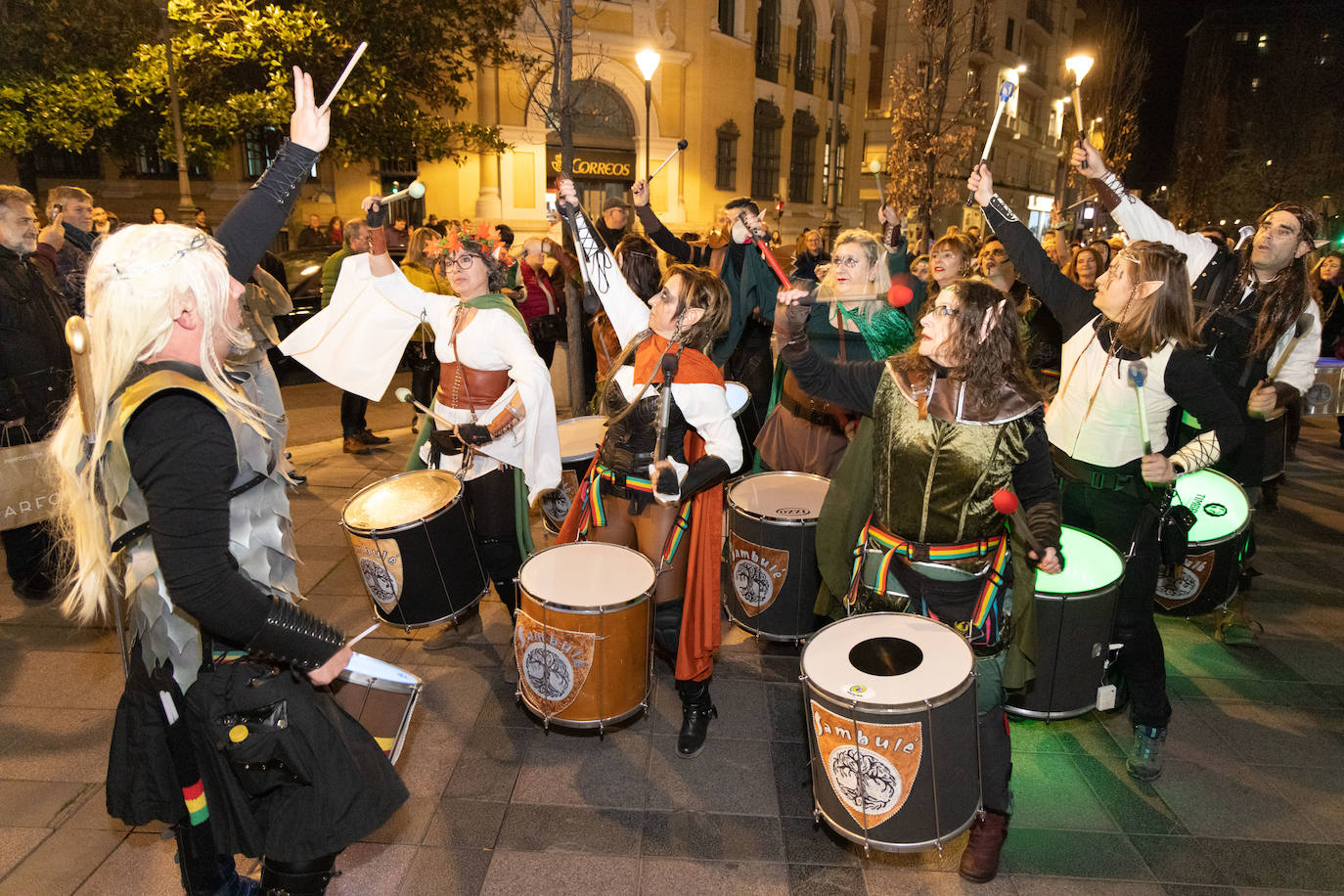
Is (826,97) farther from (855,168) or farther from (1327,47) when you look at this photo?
(1327,47)

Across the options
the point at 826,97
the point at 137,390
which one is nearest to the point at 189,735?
the point at 137,390

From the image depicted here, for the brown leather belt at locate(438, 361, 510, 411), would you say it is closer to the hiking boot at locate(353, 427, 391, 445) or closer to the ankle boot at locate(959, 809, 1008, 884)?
the ankle boot at locate(959, 809, 1008, 884)

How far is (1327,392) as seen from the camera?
18.6 ft

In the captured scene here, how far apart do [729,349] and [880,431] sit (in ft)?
9.08

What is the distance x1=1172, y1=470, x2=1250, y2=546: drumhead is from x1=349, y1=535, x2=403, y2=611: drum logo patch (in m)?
3.77

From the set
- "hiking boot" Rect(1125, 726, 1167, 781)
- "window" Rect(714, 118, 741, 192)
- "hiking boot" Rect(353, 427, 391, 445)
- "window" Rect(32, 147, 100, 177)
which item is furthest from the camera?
"window" Rect(714, 118, 741, 192)

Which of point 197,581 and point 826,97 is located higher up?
point 826,97

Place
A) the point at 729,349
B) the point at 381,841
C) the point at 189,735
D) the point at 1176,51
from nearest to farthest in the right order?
1. the point at 189,735
2. the point at 381,841
3. the point at 729,349
4. the point at 1176,51

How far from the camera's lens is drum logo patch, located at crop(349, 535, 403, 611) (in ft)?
11.9

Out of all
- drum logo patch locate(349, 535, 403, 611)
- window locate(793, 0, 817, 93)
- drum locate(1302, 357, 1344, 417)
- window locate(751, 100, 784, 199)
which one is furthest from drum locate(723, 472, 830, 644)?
window locate(793, 0, 817, 93)

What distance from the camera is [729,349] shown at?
5539 millimetres

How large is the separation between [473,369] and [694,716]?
1936 millimetres

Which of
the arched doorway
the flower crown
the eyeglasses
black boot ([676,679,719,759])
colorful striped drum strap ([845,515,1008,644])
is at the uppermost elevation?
the arched doorway

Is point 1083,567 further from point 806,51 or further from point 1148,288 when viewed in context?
point 806,51
